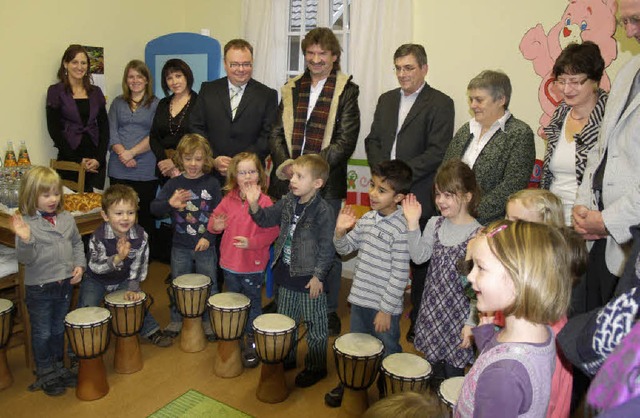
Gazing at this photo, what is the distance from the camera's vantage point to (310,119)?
3.50 metres

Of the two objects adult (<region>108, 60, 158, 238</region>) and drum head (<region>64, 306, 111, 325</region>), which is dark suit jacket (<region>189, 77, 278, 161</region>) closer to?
adult (<region>108, 60, 158, 238</region>)

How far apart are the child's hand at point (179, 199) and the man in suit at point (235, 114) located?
43 cm

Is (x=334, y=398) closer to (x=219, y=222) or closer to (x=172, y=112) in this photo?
(x=219, y=222)

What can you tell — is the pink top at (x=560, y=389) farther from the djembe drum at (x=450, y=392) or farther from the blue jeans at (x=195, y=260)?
the blue jeans at (x=195, y=260)

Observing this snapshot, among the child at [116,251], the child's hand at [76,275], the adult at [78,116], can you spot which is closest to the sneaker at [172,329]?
the child at [116,251]

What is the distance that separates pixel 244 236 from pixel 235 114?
3.32 feet

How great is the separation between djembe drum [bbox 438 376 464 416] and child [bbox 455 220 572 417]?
0.58 m

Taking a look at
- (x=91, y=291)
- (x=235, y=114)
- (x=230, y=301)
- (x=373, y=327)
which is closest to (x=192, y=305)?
(x=230, y=301)

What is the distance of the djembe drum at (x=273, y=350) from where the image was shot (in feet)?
8.73

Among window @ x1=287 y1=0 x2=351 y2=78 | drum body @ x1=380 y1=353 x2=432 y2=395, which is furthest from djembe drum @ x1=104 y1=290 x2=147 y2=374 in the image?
window @ x1=287 y1=0 x2=351 y2=78

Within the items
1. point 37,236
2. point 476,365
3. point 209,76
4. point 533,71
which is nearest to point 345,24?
point 209,76

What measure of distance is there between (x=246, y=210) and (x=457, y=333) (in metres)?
1.39

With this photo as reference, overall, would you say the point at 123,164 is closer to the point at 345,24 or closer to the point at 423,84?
the point at 345,24

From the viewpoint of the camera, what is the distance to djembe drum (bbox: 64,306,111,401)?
269 cm
